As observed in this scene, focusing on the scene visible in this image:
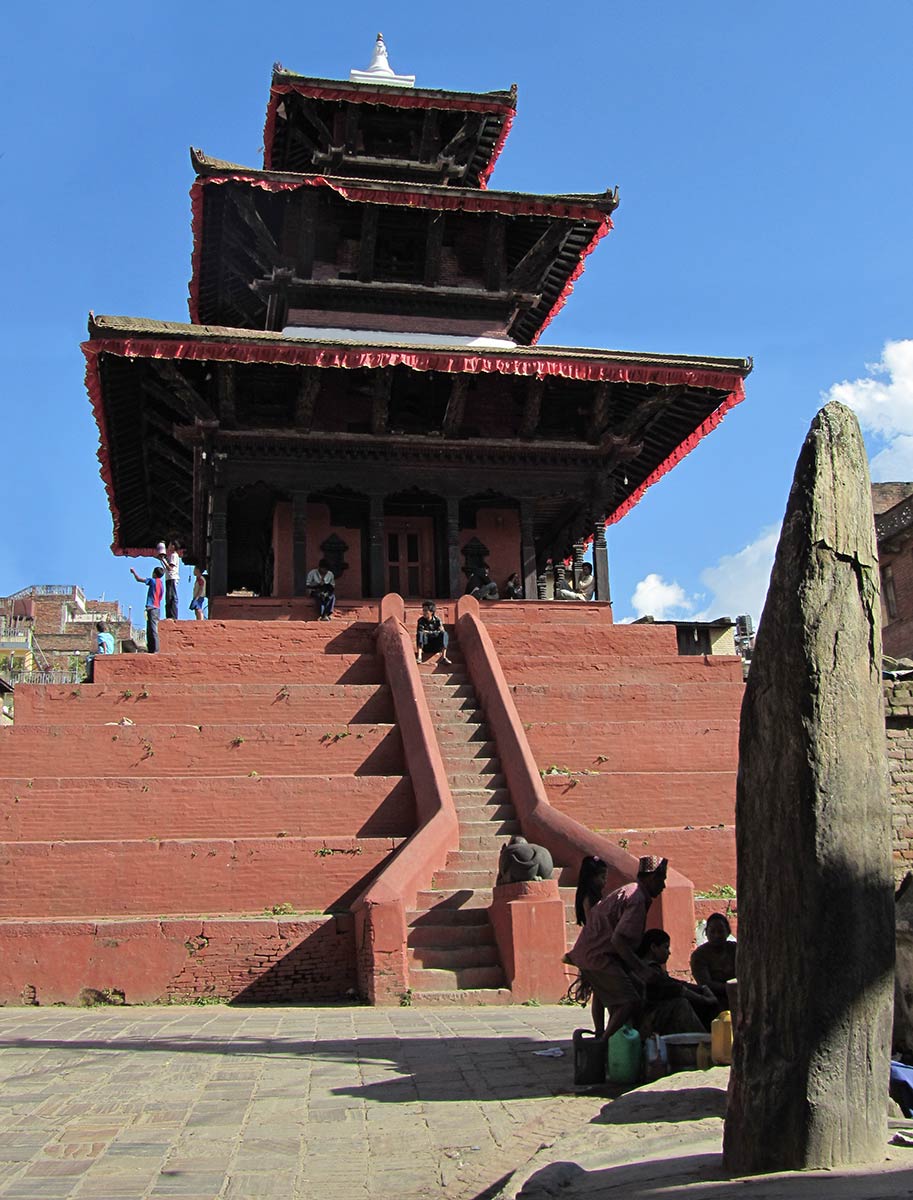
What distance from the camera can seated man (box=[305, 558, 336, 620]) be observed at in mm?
16859

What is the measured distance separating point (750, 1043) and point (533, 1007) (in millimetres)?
5507

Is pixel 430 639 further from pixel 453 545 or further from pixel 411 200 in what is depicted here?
pixel 411 200

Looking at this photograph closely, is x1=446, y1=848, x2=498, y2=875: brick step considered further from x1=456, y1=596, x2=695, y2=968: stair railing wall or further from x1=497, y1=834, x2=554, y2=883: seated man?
x1=497, y1=834, x2=554, y2=883: seated man

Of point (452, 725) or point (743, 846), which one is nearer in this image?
point (743, 846)

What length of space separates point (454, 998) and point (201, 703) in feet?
16.5

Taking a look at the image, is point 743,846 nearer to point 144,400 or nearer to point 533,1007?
point 533,1007

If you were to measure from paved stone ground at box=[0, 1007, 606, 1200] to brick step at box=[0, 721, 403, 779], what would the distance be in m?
3.94

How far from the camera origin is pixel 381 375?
17.7 metres

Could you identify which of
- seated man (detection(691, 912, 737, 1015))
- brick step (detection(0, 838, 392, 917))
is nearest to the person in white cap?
brick step (detection(0, 838, 392, 917))

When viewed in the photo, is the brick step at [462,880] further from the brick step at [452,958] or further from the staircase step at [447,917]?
the brick step at [452,958]

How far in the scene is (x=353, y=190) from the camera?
→ 1880 cm

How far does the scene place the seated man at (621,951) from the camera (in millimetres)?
6152

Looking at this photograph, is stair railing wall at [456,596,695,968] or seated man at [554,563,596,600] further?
seated man at [554,563,596,600]

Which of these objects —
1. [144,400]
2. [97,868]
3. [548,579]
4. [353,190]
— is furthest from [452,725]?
[548,579]
